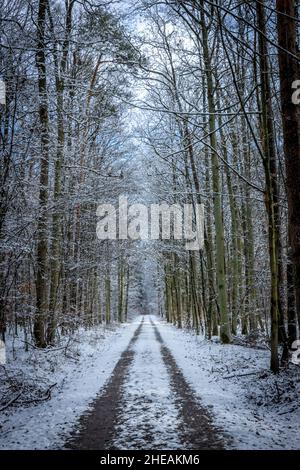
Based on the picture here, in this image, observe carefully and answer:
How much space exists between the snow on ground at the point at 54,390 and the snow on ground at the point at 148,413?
0.78 m

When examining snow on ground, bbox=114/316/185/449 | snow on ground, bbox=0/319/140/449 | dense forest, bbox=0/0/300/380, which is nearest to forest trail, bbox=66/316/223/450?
snow on ground, bbox=114/316/185/449

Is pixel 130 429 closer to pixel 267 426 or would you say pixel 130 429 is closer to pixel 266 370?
pixel 267 426

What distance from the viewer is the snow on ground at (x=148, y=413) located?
16.2 feet

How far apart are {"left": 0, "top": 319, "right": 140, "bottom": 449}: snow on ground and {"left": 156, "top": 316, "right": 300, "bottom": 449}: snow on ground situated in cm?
235

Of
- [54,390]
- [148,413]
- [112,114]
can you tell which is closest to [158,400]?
[148,413]

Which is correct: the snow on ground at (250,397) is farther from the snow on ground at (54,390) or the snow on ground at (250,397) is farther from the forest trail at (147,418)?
the snow on ground at (54,390)

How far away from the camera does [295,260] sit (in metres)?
5.59

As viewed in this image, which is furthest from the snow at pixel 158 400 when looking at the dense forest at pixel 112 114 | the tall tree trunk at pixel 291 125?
the tall tree trunk at pixel 291 125

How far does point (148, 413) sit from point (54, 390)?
279 centimetres

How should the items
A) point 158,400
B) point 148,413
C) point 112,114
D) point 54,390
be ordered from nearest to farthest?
Answer: 1. point 148,413
2. point 158,400
3. point 54,390
4. point 112,114

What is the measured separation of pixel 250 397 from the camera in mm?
7242

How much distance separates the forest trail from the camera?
16.2ft

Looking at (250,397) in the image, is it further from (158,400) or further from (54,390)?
(54,390)
